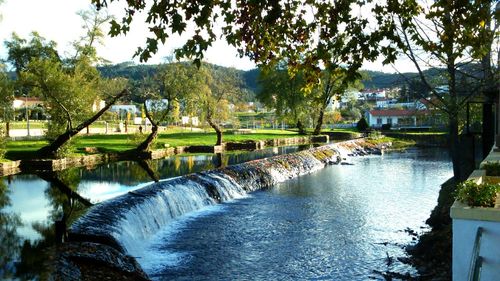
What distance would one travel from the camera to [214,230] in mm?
12984

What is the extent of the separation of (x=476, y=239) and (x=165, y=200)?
1037 cm

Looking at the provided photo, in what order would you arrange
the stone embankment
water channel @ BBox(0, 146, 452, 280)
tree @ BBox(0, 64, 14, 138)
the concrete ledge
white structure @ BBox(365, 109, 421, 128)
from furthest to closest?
white structure @ BBox(365, 109, 421, 128) < tree @ BBox(0, 64, 14, 138) < the stone embankment < water channel @ BBox(0, 146, 452, 280) < the concrete ledge

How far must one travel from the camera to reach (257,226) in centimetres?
1343

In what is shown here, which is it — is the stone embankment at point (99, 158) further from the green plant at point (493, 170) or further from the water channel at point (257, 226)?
the green plant at point (493, 170)

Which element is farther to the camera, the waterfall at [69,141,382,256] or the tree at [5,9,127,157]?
the tree at [5,9,127,157]

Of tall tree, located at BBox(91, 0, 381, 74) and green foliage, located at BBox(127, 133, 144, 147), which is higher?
tall tree, located at BBox(91, 0, 381, 74)

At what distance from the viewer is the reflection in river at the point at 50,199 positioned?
9186 millimetres

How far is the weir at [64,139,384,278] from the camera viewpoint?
10789 millimetres

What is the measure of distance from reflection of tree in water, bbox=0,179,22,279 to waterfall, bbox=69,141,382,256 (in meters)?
1.15

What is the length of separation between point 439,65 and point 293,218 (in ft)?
23.0

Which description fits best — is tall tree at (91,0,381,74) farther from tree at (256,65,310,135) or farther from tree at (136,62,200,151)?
tree at (256,65,310,135)

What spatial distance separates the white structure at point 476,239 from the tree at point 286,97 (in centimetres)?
4661

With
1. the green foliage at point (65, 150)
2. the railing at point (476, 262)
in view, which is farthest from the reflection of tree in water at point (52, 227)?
the railing at point (476, 262)

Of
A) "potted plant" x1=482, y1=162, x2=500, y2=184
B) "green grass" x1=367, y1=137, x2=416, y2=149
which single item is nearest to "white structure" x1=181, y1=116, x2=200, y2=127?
"green grass" x1=367, y1=137, x2=416, y2=149
